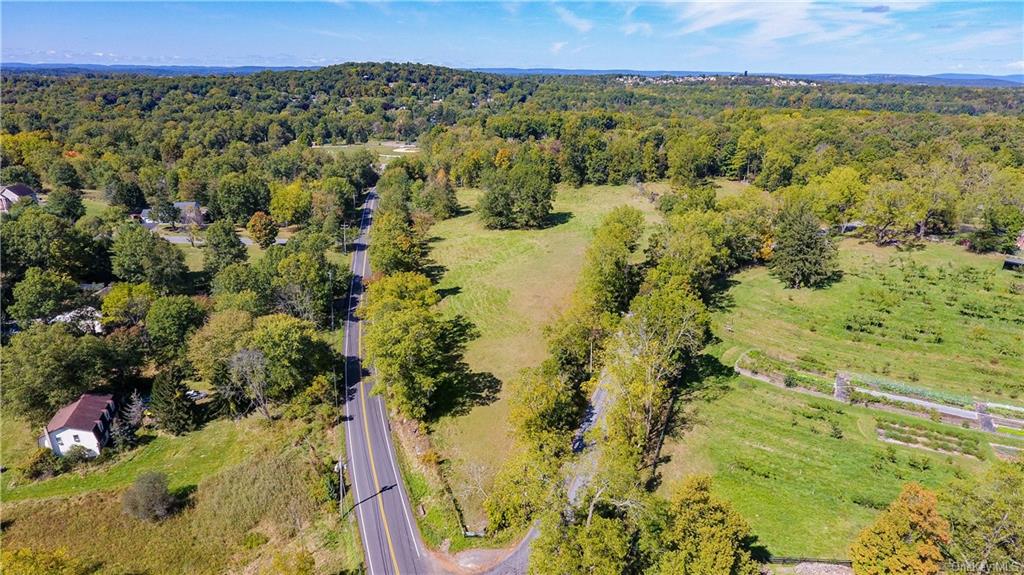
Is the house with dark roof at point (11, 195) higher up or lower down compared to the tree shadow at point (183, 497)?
higher up

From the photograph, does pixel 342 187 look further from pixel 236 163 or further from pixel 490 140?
pixel 490 140

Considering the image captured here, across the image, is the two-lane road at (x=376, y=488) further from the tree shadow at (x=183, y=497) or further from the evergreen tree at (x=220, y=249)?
the evergreen tree at (x=220, y=249)

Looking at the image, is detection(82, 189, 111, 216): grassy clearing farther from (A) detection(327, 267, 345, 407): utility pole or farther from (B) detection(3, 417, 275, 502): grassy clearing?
(B) detection(3, 417, 275, 502): grassy clearing

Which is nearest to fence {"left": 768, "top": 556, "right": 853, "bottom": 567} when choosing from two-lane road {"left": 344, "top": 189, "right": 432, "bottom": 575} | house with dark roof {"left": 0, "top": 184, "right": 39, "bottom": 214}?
two-lane road {"left": 344, "top": 189, "right": 432, "bottom": 575}

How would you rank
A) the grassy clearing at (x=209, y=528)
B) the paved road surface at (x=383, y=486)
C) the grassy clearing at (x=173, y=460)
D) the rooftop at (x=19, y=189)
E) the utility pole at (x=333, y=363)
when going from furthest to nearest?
the rooftop at (x=19, y=189)
the utility pole at (x=333, y=363)
the grassy clearing at (x=173, y=460)
the grassy clearing at (x=209, y=528)
the paved road surface at (x=383, y=486)

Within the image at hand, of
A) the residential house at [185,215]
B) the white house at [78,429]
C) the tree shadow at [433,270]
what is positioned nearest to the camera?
the white house at [78,429]

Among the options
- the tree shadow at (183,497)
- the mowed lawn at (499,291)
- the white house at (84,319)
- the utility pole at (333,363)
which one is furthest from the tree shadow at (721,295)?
the white house at (84,319)

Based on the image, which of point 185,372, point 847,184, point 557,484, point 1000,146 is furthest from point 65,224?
point 1000,146
